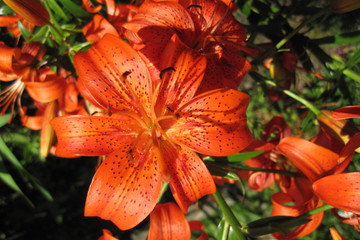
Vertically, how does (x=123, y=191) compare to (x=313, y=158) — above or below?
below

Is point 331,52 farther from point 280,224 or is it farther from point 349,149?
point 280,224

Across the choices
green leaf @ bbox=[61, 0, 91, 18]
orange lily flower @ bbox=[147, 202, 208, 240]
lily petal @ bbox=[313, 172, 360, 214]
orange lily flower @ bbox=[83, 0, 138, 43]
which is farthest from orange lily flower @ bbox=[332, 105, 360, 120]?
green leaf @ bbox=[61, 0, 91, 18]

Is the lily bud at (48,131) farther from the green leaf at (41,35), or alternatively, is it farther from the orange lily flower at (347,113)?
the orange lily flower at (347,113)

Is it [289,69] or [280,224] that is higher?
[289,69]

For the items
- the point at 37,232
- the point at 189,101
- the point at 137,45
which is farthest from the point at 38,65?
the point at 37,232

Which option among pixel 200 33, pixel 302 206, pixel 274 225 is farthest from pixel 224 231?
pixel 200 33

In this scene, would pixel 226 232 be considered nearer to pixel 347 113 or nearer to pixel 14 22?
pixel 347 113
